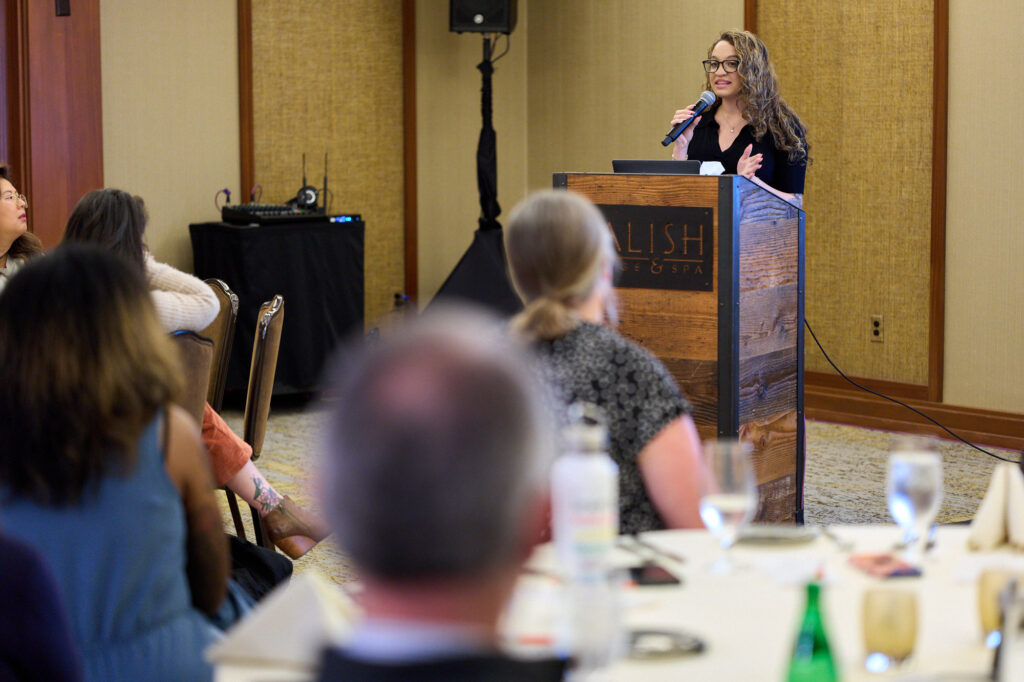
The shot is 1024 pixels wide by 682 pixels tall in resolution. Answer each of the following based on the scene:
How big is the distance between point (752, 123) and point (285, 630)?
10.6ft

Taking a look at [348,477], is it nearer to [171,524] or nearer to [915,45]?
[171,524]

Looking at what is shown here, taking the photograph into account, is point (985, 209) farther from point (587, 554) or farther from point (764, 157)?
point (587, 554)

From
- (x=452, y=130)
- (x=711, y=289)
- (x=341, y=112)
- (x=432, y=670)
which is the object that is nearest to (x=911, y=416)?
(x=711, y=289)

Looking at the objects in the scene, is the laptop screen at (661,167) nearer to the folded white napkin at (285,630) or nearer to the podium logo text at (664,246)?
the podium logo text at (664,246)

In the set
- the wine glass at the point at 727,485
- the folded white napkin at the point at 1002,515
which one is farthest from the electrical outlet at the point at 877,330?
the wine glass at the point at 727,485

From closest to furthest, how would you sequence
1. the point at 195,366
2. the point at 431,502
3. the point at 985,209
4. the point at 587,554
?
the point at 431,502, the point at 587,554, the point at 195,366, the point at 985,209

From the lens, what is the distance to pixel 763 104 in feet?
13.8

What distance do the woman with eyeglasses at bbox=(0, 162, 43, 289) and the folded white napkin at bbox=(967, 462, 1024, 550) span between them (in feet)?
9.77

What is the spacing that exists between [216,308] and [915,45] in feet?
12.2

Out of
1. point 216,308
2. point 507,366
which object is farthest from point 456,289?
point 507,366

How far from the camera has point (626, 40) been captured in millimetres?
7504

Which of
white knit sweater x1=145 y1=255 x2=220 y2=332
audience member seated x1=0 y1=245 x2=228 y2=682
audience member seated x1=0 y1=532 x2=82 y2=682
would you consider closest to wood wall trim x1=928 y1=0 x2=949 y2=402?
white knit sweater x1=145 y1=255 x2=220 y2=332

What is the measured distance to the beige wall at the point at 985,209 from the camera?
5.41 metres

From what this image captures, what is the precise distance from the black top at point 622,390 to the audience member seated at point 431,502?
128 centimetres
